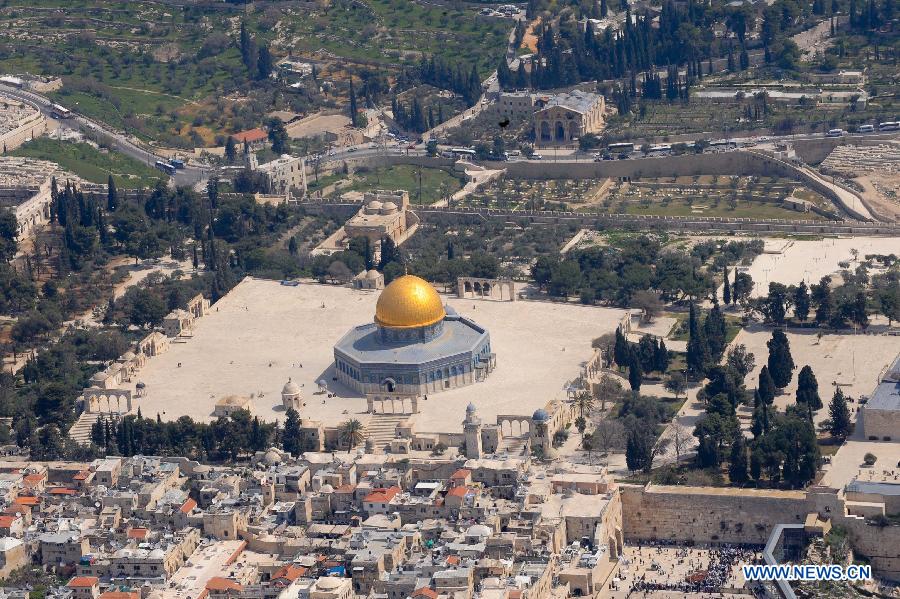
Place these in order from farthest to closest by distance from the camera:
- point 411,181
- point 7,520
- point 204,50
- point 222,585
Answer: point 204,50, point 411,181, point 7,520, point 222,585

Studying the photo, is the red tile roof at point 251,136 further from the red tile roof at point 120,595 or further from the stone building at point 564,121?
the red tile roof at point 120,595

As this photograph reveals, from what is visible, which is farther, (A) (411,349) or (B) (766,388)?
(A) (411,349)

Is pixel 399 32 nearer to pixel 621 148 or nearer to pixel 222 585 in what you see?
pixel 621 148

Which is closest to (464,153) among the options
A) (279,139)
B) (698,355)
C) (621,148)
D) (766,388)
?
(621,148)

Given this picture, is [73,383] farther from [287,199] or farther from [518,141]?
[518,141]

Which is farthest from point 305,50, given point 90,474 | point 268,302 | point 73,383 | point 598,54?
point 90,474

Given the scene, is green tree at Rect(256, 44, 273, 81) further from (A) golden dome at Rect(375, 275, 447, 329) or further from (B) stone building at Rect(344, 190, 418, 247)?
(A) golden dome at Rect(375, 275, 447, 329)

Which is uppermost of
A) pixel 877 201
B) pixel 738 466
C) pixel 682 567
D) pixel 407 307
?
pixel 407 307

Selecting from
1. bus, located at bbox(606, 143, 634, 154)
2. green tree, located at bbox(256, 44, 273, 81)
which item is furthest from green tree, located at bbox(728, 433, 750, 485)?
green tree, located at bbox(256, 44, 273, 81)
